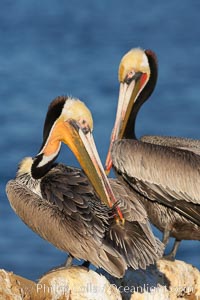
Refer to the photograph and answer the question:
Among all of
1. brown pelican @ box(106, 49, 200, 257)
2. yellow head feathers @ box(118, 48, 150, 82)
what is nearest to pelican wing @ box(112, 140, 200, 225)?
brown pelican @ box(106, 49, 200, 257)

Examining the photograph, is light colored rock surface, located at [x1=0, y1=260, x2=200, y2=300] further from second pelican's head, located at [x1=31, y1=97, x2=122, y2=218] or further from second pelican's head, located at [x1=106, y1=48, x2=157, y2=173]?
second pelican's head, located at [x1=106, y1=48, x2=157, y2=173]

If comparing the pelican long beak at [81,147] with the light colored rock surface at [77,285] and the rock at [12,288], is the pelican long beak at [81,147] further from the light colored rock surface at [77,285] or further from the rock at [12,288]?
the rock at [12,288]

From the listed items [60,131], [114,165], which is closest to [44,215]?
[60,131]

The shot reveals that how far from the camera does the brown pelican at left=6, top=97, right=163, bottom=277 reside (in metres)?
10.3

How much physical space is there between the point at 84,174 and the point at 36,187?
50 cm

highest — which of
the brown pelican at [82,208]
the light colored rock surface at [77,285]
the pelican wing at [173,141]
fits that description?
the pelican wing at [173,141]

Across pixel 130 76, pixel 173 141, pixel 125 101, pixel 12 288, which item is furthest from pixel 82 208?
pixel 130 76

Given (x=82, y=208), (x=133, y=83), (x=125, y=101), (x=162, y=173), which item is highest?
(x=133, y=83)

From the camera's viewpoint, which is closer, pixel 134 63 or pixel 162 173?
pixel 162 173

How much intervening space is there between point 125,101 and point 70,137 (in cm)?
198

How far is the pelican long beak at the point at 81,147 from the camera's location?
10898 mm

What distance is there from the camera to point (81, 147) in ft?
37.2

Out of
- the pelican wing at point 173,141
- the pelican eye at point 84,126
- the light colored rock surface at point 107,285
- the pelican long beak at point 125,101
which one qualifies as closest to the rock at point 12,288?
the light colored rock surface at point 107,285

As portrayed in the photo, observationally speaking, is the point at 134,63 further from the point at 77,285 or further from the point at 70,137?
the point at 77,285
